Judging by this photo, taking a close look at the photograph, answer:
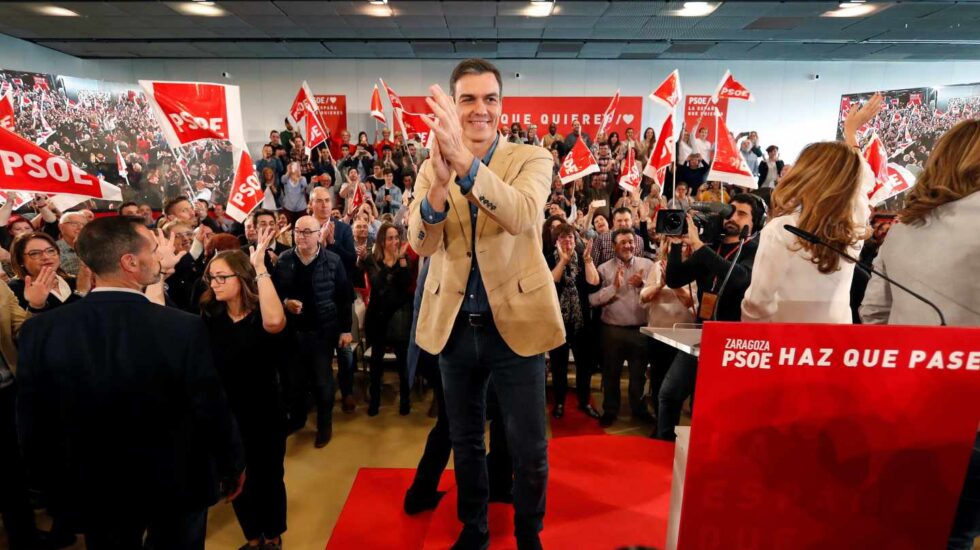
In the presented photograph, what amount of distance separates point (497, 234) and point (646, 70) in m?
14.2

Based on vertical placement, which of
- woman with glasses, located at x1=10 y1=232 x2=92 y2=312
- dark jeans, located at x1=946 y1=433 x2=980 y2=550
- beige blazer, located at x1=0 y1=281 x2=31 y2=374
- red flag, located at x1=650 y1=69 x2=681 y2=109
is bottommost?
dark jeans, located at x1=946 y1=433 x2=980 y2=550

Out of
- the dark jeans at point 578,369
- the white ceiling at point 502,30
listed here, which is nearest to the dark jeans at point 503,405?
the dark jeans at point 578,369

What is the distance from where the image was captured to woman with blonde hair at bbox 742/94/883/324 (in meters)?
1.79

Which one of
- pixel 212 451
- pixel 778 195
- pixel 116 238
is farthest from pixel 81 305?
pixel 778 195

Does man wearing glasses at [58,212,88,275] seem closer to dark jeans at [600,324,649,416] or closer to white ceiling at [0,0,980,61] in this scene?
dark jeans at [600,324,649,416]

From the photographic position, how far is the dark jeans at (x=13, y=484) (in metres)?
2.53

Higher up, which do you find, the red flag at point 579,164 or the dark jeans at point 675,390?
the red flag at point 579,164

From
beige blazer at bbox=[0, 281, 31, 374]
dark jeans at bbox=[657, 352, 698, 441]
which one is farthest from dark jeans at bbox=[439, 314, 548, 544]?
beige blazer at bbox=[0, 281, 31, 374]

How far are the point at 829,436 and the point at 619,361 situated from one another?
318 centimetres

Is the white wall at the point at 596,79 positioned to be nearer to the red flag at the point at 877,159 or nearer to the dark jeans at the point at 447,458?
the red flag at the point at 877,159

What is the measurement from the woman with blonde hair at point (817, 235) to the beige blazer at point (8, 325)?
3380 mm

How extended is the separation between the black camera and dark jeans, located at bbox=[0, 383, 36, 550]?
308 cm

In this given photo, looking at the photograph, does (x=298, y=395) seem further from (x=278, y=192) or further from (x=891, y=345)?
(x=278, y=192)

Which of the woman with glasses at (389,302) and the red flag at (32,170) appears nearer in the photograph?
the red flag at (32,170)
